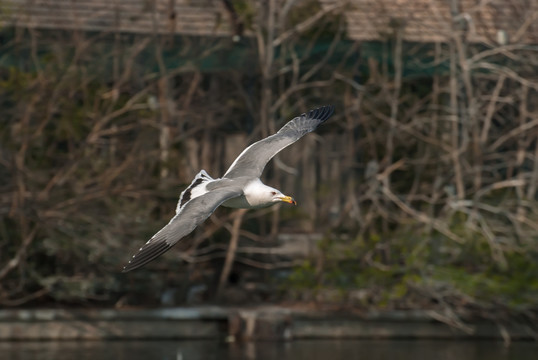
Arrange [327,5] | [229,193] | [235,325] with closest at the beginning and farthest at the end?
[229,193] → [235,325] → [327,5]

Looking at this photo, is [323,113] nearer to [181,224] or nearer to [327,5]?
[181,224]

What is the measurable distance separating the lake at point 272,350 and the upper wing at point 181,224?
4.99 meters

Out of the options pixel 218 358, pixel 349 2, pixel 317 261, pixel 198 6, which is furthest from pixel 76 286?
pixel 349 2

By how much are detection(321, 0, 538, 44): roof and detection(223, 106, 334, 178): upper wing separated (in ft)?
14.6

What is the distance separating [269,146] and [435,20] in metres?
5.50

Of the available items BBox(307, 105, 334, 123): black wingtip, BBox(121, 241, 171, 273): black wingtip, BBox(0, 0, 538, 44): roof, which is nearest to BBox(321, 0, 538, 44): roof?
BBox(0, 0, 538, 44): roof

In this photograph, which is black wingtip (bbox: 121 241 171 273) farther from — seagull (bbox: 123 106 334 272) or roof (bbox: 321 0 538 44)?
roof (bbox: 321 0 538 44)

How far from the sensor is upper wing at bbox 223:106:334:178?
27.9 feet

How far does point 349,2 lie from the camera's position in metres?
13.5

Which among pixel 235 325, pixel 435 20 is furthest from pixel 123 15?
pixel 235 325

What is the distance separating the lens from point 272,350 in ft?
41.0

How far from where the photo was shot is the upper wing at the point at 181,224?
665 centimetres

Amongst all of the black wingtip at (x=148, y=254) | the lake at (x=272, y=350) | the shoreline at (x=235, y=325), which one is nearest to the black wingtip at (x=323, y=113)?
the black wingtip at (x=148, y=254)

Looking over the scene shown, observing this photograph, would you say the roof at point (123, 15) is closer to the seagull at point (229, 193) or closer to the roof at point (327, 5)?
the roof at point (327, 5)
